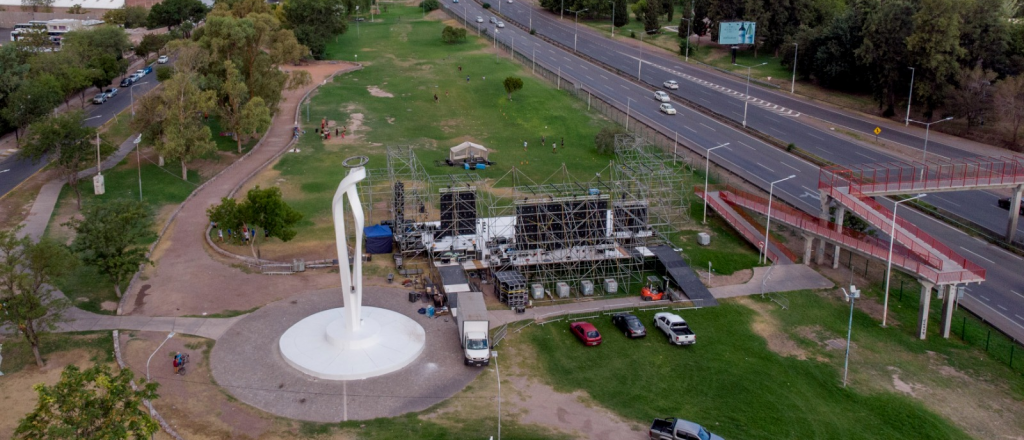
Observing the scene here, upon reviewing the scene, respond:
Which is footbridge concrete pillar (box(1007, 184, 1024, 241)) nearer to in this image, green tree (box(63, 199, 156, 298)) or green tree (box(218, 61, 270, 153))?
green tree (box(63, 199, 156, 298))

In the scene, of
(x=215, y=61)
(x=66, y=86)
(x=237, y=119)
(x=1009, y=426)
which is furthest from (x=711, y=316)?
(x=66, y=86)

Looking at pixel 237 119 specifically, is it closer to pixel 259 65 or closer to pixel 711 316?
pixel 259 65

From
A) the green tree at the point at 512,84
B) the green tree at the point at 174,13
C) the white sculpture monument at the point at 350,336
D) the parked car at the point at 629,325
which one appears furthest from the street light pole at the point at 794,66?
the green tree at the point at 174,13

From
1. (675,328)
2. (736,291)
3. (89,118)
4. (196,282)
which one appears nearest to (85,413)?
(196,282)

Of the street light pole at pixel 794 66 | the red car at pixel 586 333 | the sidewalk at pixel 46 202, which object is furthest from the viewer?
the street light pole at pixel 794 66

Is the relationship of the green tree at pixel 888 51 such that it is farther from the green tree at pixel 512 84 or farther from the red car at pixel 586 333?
the red car at pixel 586 333

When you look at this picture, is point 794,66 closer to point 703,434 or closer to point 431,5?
point 703,434
